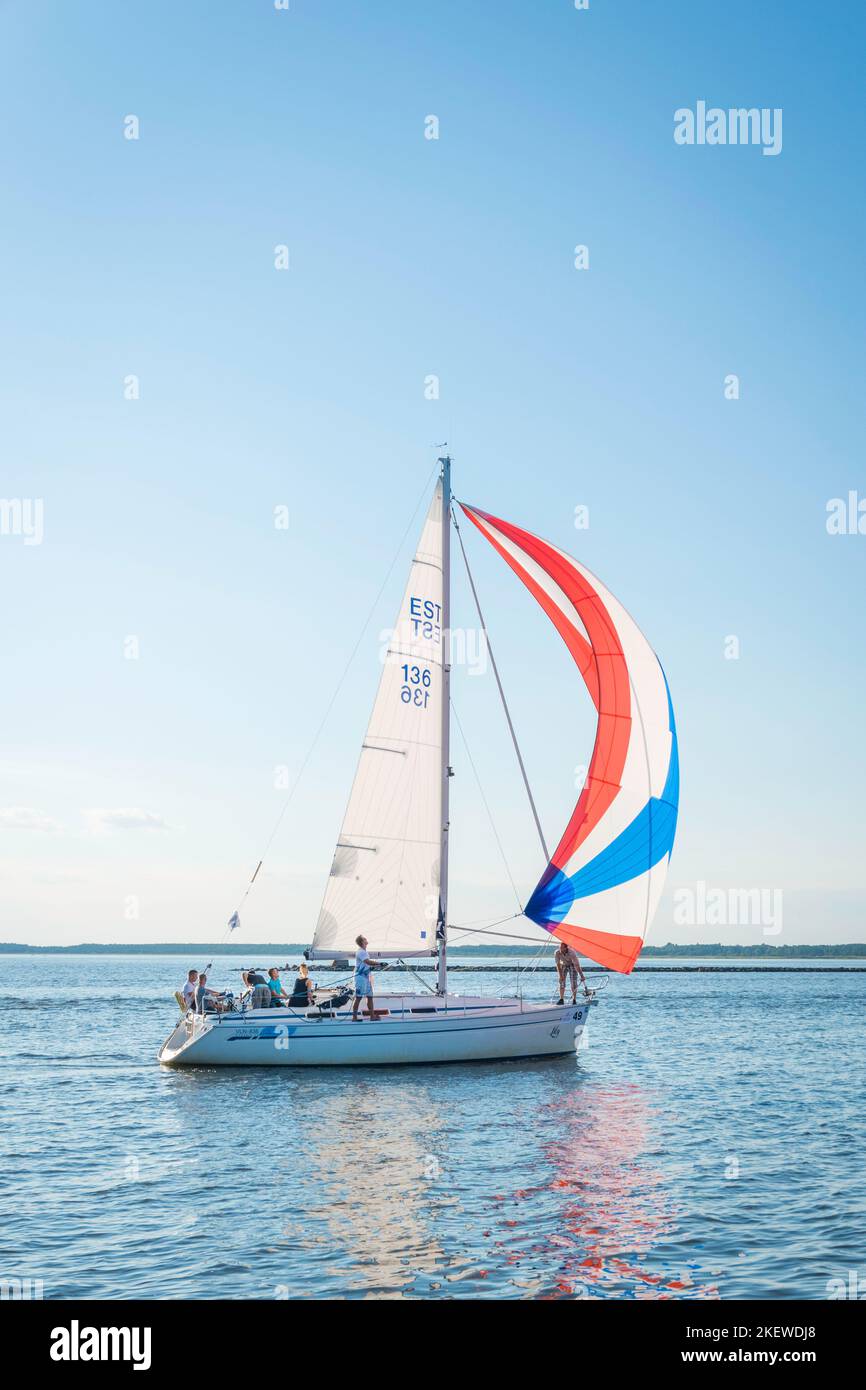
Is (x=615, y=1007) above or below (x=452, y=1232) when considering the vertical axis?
below

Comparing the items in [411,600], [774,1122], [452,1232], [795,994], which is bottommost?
[795,994]

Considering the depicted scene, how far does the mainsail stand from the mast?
213 cm

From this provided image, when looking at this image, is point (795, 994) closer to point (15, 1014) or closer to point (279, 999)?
point (15, 1014)

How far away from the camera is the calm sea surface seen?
36.6 feet

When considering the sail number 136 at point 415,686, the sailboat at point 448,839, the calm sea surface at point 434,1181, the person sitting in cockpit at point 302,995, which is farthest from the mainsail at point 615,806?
the person sitting in cockpit at point 302,995

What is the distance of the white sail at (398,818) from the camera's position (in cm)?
2622

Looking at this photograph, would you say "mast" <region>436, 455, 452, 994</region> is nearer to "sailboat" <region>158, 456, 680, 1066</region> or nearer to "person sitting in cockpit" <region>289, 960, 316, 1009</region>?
"sailboat" <region>158, 456, 680, 1066</region>

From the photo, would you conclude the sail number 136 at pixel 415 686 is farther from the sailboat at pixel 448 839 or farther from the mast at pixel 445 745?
the mast at pixel 445 745

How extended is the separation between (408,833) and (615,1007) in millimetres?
39132

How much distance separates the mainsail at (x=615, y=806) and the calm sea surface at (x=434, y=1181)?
3506 mm

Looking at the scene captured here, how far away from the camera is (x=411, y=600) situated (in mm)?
27203

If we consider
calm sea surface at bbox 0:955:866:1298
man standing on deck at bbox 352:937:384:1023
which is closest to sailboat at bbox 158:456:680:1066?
man standing on deck at bbox 352:937:384:1023

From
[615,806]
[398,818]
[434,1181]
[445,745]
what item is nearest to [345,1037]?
[398,818]
